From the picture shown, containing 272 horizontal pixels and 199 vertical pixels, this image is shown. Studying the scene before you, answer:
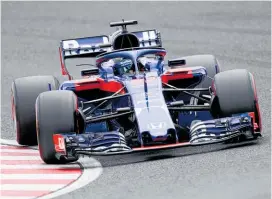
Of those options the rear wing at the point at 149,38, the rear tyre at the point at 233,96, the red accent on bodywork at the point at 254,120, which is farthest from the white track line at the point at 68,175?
the rear wing at the point at 149,38

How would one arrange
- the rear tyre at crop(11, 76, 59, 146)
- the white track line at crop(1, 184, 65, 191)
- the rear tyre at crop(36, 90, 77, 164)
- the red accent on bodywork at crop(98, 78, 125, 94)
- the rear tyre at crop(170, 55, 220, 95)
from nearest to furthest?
the white track line at crop(1, 184, 65, 191)
the rear tyre at crop(36, 90, 77, 164)
the red accent on bodywork at crop(98, 78, 125, 94)
the rear tyre at crop(11, 76, 59, 146)
the rear tyre at crop(170, 55, 220, 95)

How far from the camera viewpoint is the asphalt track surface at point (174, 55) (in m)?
11.6

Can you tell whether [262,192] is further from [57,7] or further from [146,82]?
[57,7]

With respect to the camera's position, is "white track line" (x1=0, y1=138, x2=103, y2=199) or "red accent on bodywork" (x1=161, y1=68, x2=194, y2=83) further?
"red accent on bodywork" (x1=161, y1=68, x2=194, y2=83)

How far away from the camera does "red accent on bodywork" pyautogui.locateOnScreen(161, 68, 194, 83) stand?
48.2 feet

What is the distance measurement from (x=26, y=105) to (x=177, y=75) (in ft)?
6.25

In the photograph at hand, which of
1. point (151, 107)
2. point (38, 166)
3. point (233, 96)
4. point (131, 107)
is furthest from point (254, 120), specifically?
point (38, 166)

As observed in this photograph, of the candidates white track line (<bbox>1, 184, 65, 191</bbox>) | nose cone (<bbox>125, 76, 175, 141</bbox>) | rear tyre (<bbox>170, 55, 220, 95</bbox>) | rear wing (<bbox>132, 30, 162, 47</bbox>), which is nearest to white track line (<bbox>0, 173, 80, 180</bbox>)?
white track line (<bbox>1, 184, 65, 191</bbox>)

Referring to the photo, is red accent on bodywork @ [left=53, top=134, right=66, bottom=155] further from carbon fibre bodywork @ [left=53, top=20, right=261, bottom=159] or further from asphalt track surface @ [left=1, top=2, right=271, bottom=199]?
asphalt track surface @ [left=1, top=2, right=271, bottom=199]

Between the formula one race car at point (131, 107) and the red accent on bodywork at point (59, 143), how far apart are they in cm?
1

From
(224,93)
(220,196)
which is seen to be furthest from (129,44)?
(220,196)

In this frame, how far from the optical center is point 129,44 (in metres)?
15.6

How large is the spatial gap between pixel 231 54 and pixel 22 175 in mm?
10165

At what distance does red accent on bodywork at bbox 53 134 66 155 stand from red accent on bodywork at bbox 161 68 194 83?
2.02 m
